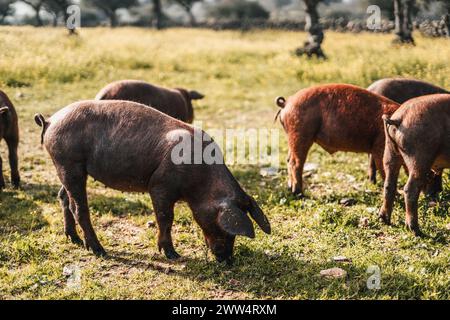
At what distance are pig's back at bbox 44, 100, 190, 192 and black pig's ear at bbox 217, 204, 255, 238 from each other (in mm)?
743

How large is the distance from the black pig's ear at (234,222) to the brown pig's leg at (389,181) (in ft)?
6.40

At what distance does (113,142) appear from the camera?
186 inches

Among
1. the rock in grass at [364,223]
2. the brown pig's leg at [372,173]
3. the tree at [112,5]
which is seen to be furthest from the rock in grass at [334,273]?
the tree at [112,5]

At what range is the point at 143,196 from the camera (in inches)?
263

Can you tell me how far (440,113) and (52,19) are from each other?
1274 inches

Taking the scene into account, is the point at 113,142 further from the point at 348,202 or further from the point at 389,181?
the point at 348,202

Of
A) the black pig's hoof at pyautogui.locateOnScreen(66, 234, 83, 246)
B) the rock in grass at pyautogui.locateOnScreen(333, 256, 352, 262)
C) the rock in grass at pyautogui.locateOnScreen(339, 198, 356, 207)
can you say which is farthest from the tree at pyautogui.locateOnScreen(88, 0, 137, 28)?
the rock in grass at pyautogui.locateOnScreen(333, 256, 352, 262)

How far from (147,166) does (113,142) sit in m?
0.38

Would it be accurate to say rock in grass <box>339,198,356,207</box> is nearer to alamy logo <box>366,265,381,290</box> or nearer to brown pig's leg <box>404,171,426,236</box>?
brown pig's leg <box>404,171,426,236</box>

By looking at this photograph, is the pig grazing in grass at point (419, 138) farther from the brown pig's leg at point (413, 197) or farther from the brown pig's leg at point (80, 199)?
the brown pig's leg at point (80, 199)

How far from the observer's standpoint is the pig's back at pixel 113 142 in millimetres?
4707

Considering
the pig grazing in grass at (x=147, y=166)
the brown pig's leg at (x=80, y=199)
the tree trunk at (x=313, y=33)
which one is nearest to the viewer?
the pig grazing in grass at (x=147, y=166)

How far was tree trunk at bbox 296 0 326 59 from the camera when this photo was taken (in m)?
19.2

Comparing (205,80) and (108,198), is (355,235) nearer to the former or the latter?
(108,198)
